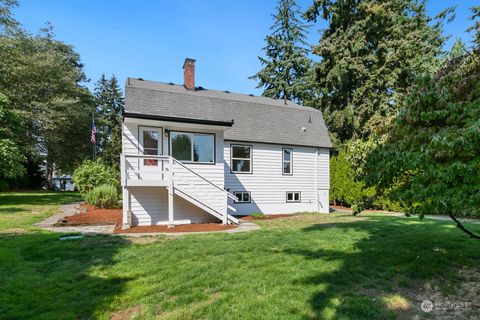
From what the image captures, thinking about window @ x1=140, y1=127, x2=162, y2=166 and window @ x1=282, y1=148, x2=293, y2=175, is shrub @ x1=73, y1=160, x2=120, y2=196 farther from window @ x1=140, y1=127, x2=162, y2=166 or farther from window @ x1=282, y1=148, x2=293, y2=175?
window @ x1=282, y1=148, x2=293, y2=175

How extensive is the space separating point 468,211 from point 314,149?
12.7 meters

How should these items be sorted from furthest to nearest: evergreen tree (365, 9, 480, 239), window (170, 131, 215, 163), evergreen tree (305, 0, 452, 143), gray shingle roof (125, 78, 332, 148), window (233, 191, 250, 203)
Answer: evergreen tree (305, 0, 452, 143), window (233, 191, 250, 203), gray shingle roof (125, 78, 332, 148), window (170, 131, 215, 163), evergreen tree (365, 9, 480, 239)

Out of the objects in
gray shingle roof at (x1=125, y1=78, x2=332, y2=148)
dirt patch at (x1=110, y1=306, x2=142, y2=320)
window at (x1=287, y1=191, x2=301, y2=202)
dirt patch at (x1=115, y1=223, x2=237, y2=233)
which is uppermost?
gray shingle roof at (x1=125, y1=78, x2=332, y2=148)

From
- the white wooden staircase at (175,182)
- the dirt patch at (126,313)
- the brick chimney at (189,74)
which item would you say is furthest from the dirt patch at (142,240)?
the brick chimney at (189,74)

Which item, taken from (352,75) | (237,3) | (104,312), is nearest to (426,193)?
(104,312)

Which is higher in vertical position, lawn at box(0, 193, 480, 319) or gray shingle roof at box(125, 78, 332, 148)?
gray shingle roof at box(125, 78, 332, 148)

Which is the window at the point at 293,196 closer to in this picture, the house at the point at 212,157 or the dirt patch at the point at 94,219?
the house at the point at 212,157

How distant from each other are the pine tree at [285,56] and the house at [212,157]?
1389 centimetres

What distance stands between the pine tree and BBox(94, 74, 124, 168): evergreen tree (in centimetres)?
1576

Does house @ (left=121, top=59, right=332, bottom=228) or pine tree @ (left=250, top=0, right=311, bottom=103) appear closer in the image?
house @ (left=121, top=59, right=332, bottom=228)

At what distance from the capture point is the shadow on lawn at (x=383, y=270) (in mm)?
3590

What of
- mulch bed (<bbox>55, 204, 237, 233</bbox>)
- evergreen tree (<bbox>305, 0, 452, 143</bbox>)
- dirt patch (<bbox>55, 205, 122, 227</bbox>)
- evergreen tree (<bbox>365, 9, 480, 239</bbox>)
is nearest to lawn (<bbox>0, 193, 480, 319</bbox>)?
evergreen tree (<bbox>365, 9, 480, 239</bbox>)

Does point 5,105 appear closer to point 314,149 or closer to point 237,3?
point 237,3

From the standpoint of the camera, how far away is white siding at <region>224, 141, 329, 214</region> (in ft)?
45.7
